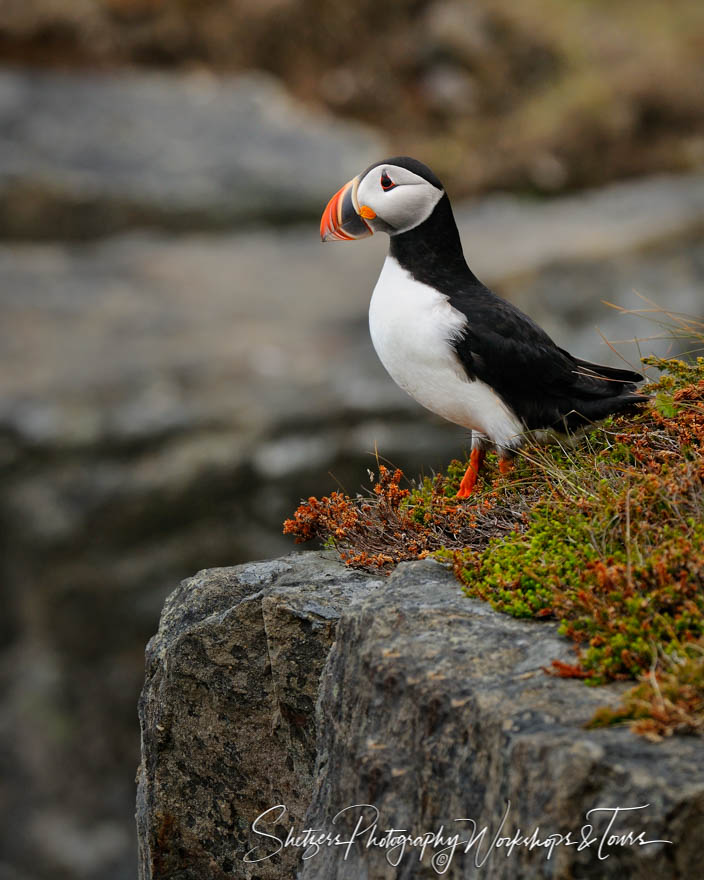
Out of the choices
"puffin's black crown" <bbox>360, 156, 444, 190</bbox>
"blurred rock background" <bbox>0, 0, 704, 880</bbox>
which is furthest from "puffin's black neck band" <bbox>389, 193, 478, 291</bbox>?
"blurred rock background" <bbox>0, 0, 704, 880</bbox>

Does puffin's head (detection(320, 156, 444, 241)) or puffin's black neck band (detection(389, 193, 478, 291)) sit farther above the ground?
puffin's head (detection(320, 156, 444, 241))

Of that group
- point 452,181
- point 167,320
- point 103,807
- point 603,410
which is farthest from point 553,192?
point 603,410

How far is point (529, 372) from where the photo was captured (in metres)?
5.46

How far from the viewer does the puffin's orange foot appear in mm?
5570

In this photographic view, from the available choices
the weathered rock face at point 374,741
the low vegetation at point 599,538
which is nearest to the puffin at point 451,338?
the low vegetation at point 599,538

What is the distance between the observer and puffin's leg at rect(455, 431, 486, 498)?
5590mm

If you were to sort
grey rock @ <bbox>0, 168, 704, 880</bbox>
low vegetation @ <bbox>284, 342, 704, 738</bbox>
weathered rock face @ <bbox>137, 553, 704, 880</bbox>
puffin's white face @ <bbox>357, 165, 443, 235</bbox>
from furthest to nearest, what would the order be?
grey rock @ <bbox>0, 168, 704, 880</bbox> < puffin's white face @ <bbox>357, 165, 443, 235</bbox> < low vegetation @ <bbox>284, 342, 704, 738</bbox> < weathered rock face @ <bbox>137, 553, 704, 880</bbox>

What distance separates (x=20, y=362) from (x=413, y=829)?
15948mm

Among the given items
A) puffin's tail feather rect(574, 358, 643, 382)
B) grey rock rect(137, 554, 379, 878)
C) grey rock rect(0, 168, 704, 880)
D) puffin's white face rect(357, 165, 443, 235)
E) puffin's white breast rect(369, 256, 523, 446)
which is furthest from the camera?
grey rock rect(0, 168, 704, 880)

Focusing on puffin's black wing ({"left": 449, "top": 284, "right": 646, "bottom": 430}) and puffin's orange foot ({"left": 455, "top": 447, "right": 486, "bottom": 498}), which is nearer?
puffin's black wing ({"left": 449, "top": 284, "right": 646, "bottom": 430})

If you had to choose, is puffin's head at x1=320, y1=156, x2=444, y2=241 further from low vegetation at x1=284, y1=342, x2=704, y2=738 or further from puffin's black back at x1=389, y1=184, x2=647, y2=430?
low vegetation at x1=284, y1=342, x2=704, y2=738

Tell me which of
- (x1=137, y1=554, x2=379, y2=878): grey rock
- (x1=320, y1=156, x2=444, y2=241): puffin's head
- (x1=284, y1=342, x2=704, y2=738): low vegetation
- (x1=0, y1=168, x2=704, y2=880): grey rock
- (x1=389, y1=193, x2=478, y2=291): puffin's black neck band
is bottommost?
(x1=0, y1=168, x2=704, y2=880): grey rock

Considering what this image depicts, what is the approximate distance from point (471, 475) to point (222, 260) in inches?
609

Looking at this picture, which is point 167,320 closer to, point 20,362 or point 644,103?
point 20,362
